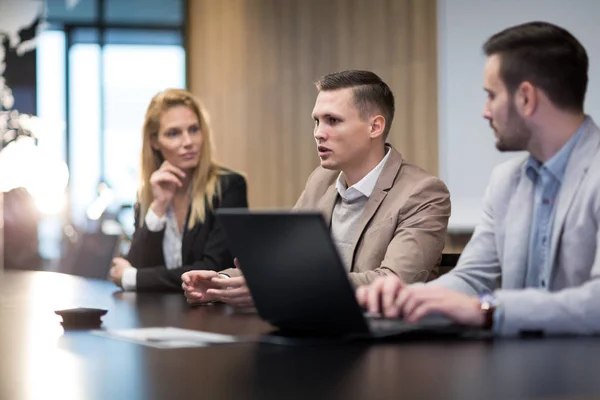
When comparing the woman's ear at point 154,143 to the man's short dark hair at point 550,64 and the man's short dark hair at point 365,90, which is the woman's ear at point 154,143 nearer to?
the man's short dark hair at point 365,90

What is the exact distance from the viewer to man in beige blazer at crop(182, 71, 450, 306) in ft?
8.54

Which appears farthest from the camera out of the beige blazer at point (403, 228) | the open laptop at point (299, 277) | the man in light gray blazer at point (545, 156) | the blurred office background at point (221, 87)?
the blurred office background at point (221, 87)

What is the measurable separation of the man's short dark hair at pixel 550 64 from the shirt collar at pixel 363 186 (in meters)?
0.98

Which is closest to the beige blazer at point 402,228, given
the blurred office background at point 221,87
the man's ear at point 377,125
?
the man's ear at point 377,125

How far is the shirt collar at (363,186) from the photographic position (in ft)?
9.41

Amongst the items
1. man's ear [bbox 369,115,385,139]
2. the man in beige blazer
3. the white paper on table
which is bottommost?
the white paper on table

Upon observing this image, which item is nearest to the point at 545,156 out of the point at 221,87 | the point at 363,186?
the point at 363,186

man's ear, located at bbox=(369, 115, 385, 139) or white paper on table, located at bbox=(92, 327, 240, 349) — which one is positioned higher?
man's ear, located at bbox=(369, 115, 385, 139)

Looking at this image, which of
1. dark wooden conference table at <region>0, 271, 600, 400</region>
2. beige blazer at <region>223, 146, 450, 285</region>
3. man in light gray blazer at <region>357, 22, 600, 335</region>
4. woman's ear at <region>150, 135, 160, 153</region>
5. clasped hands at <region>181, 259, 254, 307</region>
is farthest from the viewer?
woman's ear at <region>150, 135, 160, 153</region>

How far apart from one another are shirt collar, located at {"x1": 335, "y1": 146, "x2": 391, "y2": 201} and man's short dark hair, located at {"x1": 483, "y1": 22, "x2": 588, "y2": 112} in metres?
0.98

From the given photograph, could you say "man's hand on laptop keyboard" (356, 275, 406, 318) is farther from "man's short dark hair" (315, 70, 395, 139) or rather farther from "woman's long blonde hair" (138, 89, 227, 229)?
"woman's long blonde hair" (138, 89, 227, 229)

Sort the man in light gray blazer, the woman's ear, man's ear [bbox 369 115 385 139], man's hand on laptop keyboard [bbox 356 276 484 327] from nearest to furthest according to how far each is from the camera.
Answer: man's hand on laptop keyboard [bbox 356 276 484 327] → the man in light gray blazer → man's ear [bbox 369 115 385 139] → the woman's ear

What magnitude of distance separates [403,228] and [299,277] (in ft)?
3.80

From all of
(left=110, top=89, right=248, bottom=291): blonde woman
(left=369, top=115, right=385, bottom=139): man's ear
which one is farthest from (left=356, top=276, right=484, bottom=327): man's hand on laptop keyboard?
(left=110, top=89, right=248, bottom=291): blonde woman
